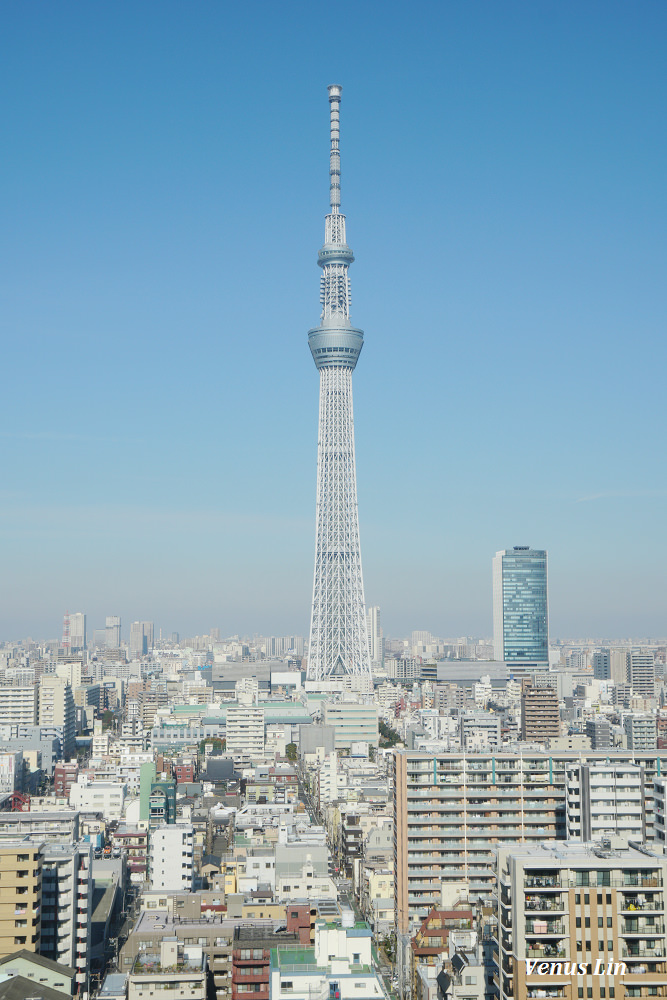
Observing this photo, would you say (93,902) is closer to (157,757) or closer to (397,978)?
(397,978)

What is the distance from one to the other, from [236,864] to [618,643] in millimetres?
105832

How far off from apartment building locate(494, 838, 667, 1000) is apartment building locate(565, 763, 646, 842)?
19.5 ft

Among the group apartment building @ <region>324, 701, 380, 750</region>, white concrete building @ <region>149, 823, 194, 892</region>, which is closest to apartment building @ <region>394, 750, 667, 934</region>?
white concrete building @ <region>149, 823, 194, 892</region>

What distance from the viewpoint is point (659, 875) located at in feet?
29.3

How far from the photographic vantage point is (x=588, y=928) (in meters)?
8.90

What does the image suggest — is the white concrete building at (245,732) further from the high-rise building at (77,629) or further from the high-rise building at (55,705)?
the high-rise building at (77,629)

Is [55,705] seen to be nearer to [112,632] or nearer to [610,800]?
[610,800]

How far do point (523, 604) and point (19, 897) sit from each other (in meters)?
53.7

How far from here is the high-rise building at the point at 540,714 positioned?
35.8m

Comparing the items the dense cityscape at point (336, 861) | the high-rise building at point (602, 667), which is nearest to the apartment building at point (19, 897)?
the dense cityscape at point (336, 861)

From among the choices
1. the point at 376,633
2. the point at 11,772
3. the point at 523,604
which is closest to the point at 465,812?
the point at 11,772

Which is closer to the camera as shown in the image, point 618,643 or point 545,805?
point 545,805

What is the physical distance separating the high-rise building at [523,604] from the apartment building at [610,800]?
159ft

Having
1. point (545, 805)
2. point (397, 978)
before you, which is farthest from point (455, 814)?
point (397, 978)
